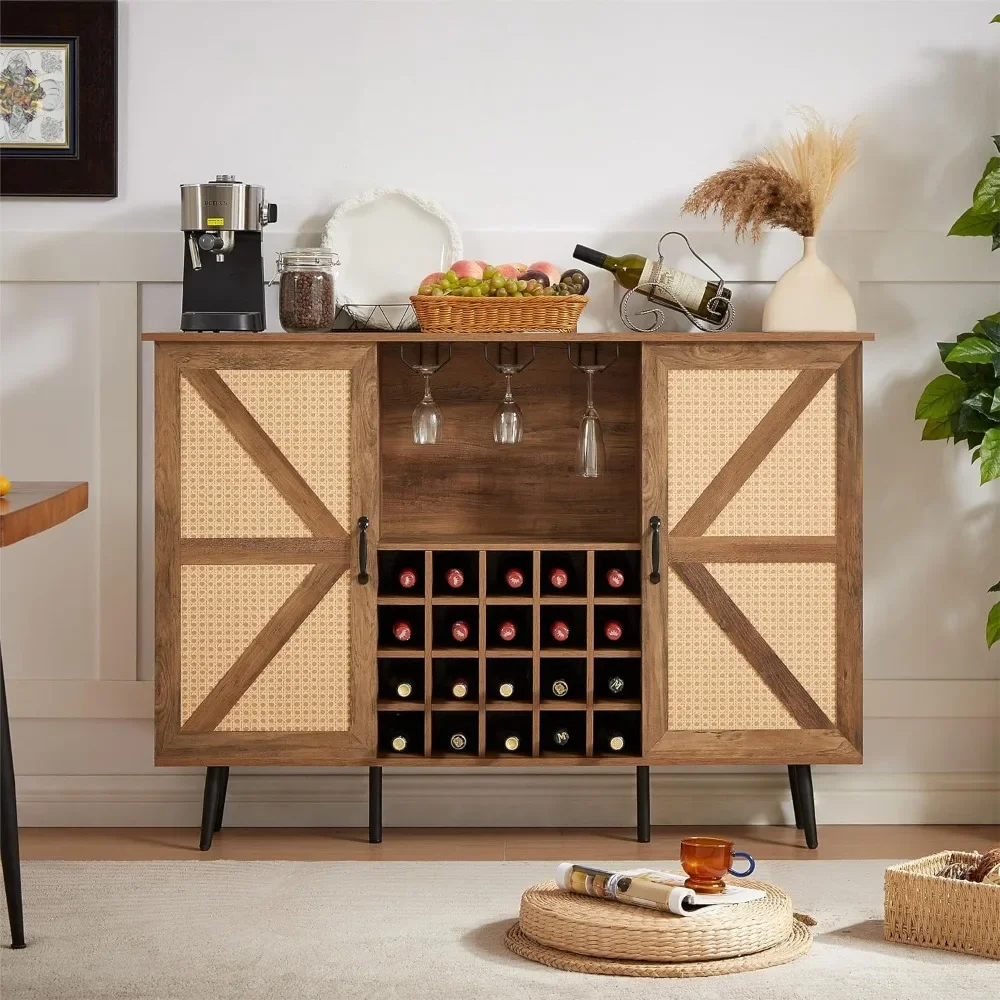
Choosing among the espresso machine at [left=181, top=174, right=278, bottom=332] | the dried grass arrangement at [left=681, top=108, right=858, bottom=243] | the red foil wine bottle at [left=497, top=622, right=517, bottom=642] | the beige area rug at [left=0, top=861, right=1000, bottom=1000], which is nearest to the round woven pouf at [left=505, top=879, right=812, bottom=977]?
the beige area rug at [left=0, top=861, right=1000, bottom=1000]

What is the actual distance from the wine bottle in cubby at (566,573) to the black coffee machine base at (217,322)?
40.8 inches

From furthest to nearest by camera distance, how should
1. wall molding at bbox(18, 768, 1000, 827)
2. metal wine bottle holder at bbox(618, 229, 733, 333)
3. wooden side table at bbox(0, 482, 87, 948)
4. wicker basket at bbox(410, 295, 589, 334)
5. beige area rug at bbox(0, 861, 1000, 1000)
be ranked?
wall molding at bbox(18, 768, 1000, 827), metal wine bottle holder at bbox(618, 229, 733, 333), wicker basket at bbox(410, 295, 589, 334), beige area rug at bbox(0, 861, 1000, 1000), wooden side table at bbox(0, 482, 87, 948)

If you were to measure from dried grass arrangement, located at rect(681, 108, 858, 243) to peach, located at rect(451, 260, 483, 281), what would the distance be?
0.65 meters

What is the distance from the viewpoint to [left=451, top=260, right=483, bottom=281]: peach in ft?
10.9

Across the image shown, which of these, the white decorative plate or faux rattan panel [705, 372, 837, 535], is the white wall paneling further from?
faux rattan panel [705, 372, 837, 535]

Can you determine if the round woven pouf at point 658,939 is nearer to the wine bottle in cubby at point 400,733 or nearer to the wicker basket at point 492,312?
the wine bottle in cubby at point 400,733

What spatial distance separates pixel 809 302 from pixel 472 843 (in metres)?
1.74

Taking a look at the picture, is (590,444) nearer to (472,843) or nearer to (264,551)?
(264,551)

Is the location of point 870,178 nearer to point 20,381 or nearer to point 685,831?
point 685,831

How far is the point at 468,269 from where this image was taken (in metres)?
3.33

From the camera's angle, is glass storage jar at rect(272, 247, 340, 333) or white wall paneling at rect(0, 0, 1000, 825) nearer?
glass storage jar at rect(272, 247, 340, 333)

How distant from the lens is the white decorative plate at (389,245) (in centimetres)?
359

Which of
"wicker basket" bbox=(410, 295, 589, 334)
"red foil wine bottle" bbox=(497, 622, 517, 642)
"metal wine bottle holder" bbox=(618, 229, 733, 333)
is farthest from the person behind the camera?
"metal wine bottle holder" bbox=(618, 229, 733, 333)

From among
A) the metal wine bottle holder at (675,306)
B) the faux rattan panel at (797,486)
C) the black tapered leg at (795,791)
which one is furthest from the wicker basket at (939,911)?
the metal wine bottle holder at (675,306)
